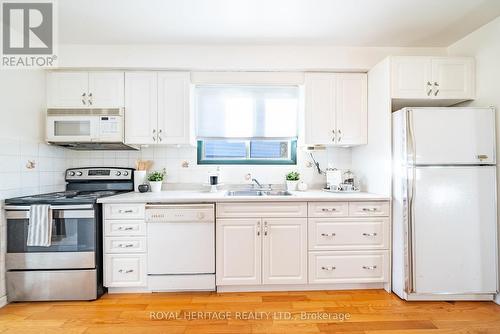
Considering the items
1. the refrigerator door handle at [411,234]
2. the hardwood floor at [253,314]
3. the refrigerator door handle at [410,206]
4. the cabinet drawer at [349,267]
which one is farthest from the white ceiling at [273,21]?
the hardwood floor at [253,314]

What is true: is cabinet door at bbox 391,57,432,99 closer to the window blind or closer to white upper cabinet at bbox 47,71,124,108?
the window blind

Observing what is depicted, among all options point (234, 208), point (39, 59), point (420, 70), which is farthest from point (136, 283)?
point (420, 70)

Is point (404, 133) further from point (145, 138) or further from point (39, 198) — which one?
point (39, 198)

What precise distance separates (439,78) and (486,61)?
37 centimetres

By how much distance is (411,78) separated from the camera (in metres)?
2.35

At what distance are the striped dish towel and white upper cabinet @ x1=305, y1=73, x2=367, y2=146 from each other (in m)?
2.49

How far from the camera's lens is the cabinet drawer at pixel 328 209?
236cm

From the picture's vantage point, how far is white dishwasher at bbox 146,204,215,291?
231cm

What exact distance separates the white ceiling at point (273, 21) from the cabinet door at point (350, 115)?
453mm

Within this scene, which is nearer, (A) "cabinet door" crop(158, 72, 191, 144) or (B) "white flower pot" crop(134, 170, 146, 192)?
(A) "cabinet door" crop(158, 72, 191, 144)

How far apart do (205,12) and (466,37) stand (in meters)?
2.46

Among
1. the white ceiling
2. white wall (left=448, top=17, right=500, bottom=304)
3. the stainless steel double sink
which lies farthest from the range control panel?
white wall (left=448, top=17, right=500, bottom=304)
